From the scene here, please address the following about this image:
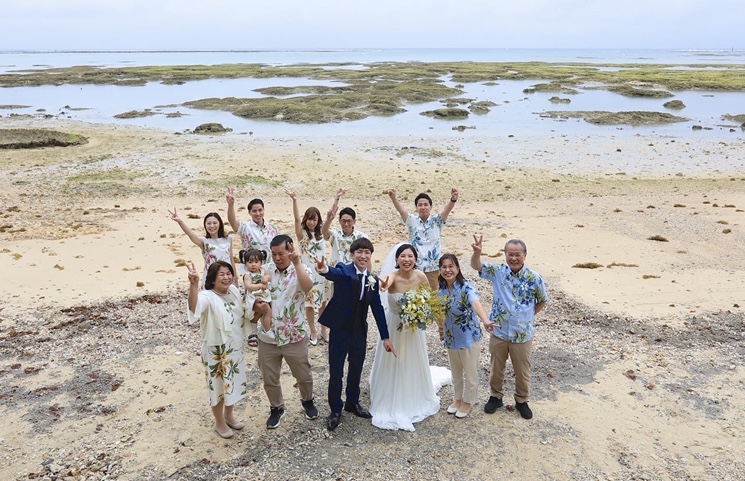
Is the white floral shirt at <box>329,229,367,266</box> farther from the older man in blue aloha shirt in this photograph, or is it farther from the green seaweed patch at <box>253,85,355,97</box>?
the green seaweed patch at <box>253,85,355,97</box>

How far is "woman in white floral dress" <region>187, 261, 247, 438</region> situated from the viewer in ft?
18.2

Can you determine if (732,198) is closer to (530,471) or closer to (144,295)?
(530,471)

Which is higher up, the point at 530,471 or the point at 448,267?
the point at 448,267

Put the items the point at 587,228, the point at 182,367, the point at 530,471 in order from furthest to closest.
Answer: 1. the point at 587,228
2. the point at 182,367
3. the point at 530,471

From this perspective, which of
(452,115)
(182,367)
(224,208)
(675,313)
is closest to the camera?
(182,367)

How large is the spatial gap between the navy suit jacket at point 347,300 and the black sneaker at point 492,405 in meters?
1.55

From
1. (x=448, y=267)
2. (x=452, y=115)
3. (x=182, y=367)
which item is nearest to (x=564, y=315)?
(x=448, y=267)

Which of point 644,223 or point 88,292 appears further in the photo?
point 644,223

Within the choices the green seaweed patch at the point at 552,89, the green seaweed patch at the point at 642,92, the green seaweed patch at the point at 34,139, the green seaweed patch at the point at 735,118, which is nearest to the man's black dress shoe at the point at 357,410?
the green seaweed patch at the point at 34,139

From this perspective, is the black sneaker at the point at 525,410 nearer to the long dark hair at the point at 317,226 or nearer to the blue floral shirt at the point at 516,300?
the blue floral shirt at the point at 516,300

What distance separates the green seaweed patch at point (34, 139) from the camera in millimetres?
26500

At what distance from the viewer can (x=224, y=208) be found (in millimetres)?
17250

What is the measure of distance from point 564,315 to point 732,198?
42.1 feet

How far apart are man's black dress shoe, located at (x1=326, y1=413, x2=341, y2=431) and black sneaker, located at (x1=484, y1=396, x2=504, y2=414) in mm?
1711
